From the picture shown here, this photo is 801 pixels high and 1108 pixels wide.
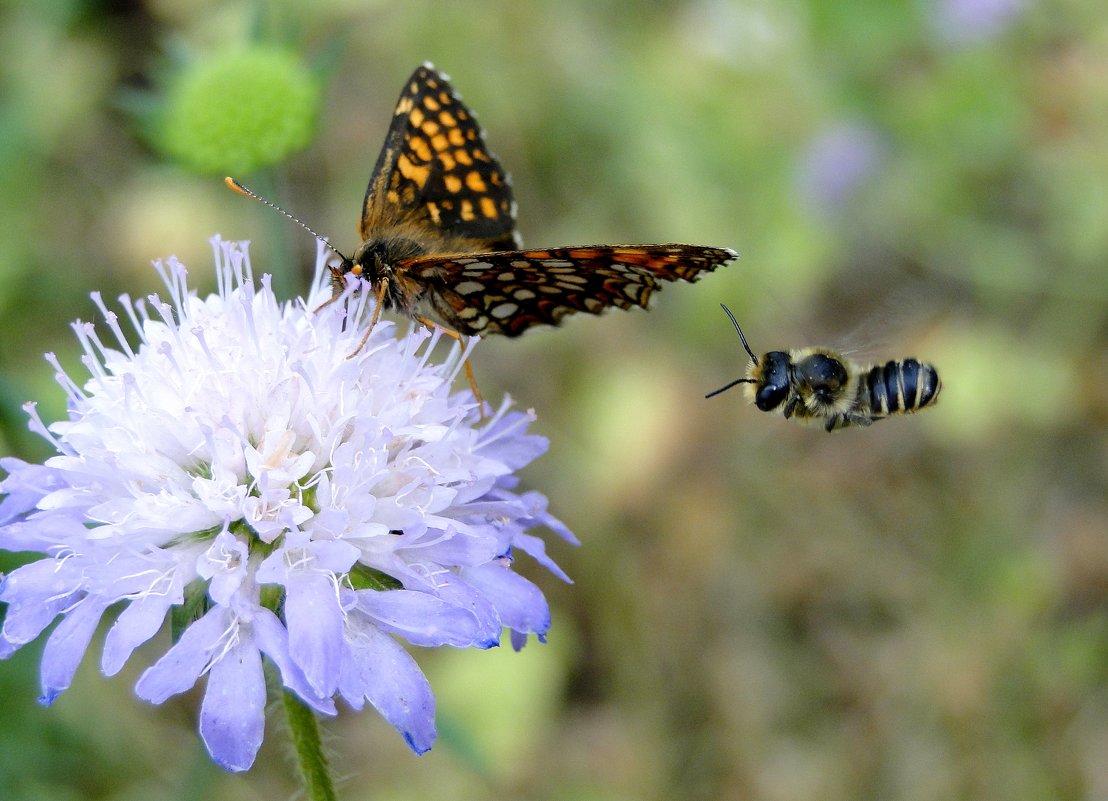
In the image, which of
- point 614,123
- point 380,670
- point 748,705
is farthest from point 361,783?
point 614,123

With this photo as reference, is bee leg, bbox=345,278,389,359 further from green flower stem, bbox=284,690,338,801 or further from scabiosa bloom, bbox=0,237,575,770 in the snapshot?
green flower stem, bbox=284,690,338,801

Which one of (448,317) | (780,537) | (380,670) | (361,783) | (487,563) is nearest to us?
(380,670)

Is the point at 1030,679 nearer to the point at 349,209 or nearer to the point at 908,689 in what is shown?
the point at 908,689

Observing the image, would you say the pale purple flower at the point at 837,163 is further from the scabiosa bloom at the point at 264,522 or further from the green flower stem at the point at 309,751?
the green flower stem at the point at 309,751

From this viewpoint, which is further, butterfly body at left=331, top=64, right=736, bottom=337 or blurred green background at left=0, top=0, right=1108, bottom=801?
blurred green background at left=0, top=0, right=1108, bottom=801

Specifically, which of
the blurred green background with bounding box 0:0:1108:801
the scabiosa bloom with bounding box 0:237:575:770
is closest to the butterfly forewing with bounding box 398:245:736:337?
the scabiosa bloom with bounding box 0:237:575:770

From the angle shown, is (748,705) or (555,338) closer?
(748,705)
